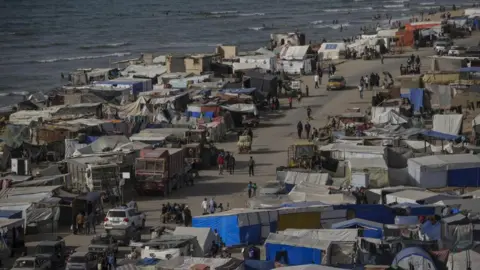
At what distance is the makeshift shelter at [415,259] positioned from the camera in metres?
21.7

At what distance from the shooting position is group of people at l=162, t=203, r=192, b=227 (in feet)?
96.6

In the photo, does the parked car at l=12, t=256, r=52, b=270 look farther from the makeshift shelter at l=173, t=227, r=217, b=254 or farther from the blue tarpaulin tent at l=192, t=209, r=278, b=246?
the blue tarpaulin tent at l=192, t=209, r=278, b=246

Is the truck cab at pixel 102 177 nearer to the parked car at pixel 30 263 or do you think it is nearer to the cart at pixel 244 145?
the cart at pixel 244 145

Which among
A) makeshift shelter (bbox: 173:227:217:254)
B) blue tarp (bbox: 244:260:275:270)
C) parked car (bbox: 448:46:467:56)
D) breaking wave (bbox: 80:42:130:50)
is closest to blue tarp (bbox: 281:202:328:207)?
makeshift shelter (bbox: 173:227:217:254)

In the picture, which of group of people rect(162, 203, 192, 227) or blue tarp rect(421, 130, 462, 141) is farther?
blue tarp rect(421, 130, 462, 141)

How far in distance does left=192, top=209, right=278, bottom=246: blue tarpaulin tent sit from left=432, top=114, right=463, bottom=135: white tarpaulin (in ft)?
43.3

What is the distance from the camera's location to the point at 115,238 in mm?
27547

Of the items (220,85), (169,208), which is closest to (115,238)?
(169,208)

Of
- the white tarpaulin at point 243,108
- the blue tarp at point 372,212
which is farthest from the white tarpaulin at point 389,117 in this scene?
the blue tarp at point 372,212

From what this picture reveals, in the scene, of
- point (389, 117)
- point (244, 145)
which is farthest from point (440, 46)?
point (244, 145)

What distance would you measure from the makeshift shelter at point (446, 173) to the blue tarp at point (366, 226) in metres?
7.14

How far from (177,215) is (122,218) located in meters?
2.23

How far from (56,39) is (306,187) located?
256ft

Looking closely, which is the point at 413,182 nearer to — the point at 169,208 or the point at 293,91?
the point at 169,208
